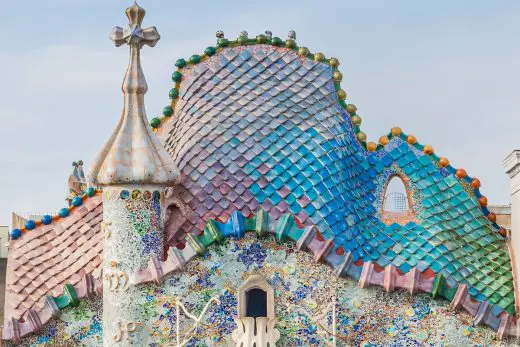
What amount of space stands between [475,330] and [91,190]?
16.7 ft

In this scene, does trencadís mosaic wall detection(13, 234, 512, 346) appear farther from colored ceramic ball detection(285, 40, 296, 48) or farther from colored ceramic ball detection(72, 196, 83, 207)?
colored ceramic ball detection(285, 40, 296, 48)

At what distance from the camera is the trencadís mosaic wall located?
15.2 m

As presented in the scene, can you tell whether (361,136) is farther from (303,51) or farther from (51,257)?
(51,257)

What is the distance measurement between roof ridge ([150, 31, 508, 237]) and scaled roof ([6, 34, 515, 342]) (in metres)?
0.02

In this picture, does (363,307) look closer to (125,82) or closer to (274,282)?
(274,282)

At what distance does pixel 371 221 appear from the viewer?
16.5 metres

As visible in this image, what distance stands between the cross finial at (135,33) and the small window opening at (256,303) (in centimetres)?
308

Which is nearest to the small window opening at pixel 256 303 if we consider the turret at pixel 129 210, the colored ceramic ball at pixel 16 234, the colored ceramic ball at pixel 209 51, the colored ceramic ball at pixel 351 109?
the turret at pixel 129 210

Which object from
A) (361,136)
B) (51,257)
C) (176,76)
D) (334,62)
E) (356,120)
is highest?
(334,62)

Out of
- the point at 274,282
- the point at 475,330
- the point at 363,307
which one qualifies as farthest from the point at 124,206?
the point at 475,330

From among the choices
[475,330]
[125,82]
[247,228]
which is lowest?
[475,330]

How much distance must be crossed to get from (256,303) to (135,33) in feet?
11.0

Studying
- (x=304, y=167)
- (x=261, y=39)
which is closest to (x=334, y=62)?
(x=261, y=39)

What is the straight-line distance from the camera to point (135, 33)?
622 inches
